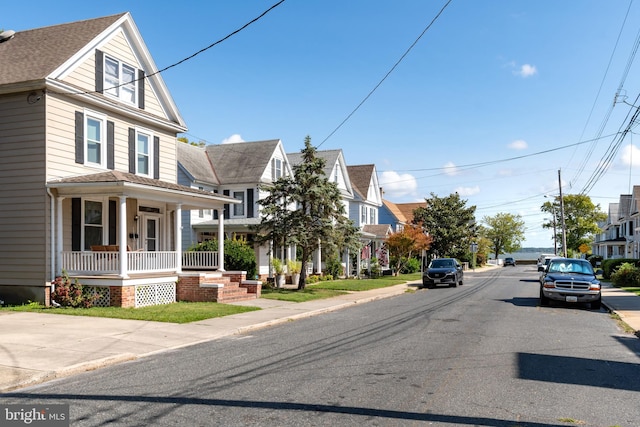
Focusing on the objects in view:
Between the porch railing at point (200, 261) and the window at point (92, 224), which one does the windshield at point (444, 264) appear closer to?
the porch railing at point (200, 261)

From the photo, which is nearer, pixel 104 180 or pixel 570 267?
pixel 104 180

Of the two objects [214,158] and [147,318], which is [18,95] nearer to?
[147,318]

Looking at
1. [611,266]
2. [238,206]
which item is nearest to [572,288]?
[611,266]

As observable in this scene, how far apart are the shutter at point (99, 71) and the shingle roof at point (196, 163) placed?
13.0 meters

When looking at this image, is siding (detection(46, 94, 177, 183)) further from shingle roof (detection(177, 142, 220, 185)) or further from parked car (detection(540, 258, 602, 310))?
parked car (detection(540, 258, 602, 310))

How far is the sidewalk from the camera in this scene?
916cm

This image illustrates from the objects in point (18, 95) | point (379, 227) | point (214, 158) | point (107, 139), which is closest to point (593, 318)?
point (107, 139)

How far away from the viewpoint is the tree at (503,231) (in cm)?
10450

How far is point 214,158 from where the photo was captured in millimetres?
37969

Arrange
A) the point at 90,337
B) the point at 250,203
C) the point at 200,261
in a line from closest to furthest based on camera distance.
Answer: the point at 90,337 < the point at 200,261 < the point at 250,203

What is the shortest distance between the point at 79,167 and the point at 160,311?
19.4 ft

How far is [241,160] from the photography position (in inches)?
1446

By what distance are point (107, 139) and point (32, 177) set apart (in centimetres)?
302

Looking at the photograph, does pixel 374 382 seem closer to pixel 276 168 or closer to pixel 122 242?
pixel 122 242
